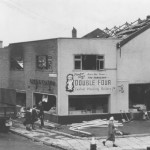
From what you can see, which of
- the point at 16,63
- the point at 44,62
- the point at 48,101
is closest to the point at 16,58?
the point at 16,63

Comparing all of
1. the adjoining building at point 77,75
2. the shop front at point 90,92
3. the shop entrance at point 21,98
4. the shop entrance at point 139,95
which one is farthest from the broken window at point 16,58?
the shop entrance at point 139,95

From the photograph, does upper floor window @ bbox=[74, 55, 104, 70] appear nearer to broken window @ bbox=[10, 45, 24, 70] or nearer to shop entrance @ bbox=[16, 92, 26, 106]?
broken window @ bbox=[10, 45, 24, 70]

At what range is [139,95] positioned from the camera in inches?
1195

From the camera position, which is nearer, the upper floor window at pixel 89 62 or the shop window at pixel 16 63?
the upper floor window at pixel 89 62

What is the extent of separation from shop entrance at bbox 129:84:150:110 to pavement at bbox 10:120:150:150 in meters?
7.44

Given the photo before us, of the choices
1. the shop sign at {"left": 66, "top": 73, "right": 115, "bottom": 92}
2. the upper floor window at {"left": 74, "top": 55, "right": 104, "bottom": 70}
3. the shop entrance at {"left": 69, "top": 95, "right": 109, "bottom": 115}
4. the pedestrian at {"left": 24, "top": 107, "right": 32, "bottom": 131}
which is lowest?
the pedestrian at {"left": 24, "top": 107, "right": 32, "bottom": 131}

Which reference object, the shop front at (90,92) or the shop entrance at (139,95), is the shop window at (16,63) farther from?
the shop entrance at (139,95)

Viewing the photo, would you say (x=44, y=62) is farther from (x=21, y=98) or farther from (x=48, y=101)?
(x=21, y=98)

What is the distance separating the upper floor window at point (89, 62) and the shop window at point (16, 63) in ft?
23.4

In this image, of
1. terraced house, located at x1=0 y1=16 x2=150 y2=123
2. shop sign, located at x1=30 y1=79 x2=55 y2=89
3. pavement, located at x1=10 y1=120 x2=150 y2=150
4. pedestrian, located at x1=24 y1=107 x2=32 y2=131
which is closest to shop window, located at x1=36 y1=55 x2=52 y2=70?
terraced house, located at x1=0 y1=16 x2=150 y2=123

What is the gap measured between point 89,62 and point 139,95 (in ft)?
17.7

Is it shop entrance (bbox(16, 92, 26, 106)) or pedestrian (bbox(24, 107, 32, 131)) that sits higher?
shop entrance (bbox(16, 92, 26, 106))

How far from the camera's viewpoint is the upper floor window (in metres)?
27.7

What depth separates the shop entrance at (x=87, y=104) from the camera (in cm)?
2780
